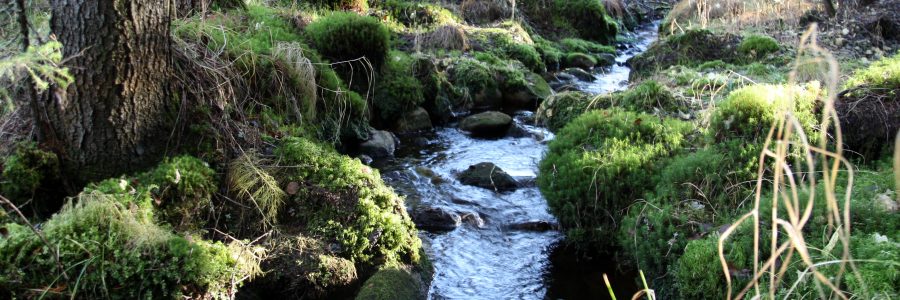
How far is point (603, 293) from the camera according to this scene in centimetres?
445

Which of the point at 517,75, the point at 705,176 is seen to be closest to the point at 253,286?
the point at 705,176

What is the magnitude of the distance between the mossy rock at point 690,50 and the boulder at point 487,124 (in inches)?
102

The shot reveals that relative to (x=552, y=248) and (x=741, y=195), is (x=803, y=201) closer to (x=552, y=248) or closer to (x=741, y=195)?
(x=741, y=195)

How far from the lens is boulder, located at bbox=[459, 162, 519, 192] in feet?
20.6

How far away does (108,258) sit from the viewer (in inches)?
119

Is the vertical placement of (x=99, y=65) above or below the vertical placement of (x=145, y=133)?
above

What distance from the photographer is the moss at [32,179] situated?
3.49 m

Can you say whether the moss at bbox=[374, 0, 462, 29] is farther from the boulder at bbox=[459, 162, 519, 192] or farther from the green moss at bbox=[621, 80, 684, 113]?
the green moss at bbox=[621, 80, 684, 113]

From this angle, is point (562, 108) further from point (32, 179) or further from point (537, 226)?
point (32, 179)

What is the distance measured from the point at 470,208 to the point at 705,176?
2.22 meters

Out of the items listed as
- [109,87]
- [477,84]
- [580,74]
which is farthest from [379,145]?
[580,74]

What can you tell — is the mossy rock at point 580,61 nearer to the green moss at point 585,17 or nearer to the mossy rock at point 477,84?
the green moss at point 585,17

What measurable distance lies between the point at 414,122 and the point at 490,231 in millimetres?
2934

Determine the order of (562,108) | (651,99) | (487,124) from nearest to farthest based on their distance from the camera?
1. (651,99)
2. (562,108)
3. (487,124)
